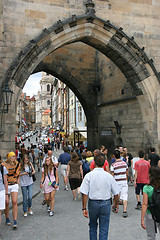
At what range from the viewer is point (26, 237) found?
478 centimetres

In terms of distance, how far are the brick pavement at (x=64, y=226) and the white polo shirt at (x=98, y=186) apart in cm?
135

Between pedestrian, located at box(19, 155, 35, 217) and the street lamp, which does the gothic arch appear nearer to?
the street lamp

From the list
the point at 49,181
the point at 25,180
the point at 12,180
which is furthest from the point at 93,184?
the point at 25,180

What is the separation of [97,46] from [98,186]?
9.74 meters

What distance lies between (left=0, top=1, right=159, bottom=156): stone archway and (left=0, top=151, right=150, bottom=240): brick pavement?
17.8 feet

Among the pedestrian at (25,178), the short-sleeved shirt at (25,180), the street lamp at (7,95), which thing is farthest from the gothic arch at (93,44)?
the short-sleeved shirt at (25,180)

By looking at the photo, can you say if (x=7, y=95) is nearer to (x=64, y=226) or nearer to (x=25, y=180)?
(x=25, y=180)

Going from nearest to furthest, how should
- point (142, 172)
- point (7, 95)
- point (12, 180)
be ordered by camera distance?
point (12, 180) → point (142, 172) → point (7, 95)

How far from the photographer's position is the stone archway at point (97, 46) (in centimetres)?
1026

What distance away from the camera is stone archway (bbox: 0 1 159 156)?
10.3 metres

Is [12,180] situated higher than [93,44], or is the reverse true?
[93,44]

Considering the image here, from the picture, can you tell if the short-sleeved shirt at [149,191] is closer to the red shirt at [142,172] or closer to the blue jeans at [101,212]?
the blue jeans at [101,212]

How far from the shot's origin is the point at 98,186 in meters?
3.75

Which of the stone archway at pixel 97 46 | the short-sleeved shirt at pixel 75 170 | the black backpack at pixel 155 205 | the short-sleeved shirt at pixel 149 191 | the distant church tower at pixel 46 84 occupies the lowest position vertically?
the short-sleeved shirt at pixel 75 170
